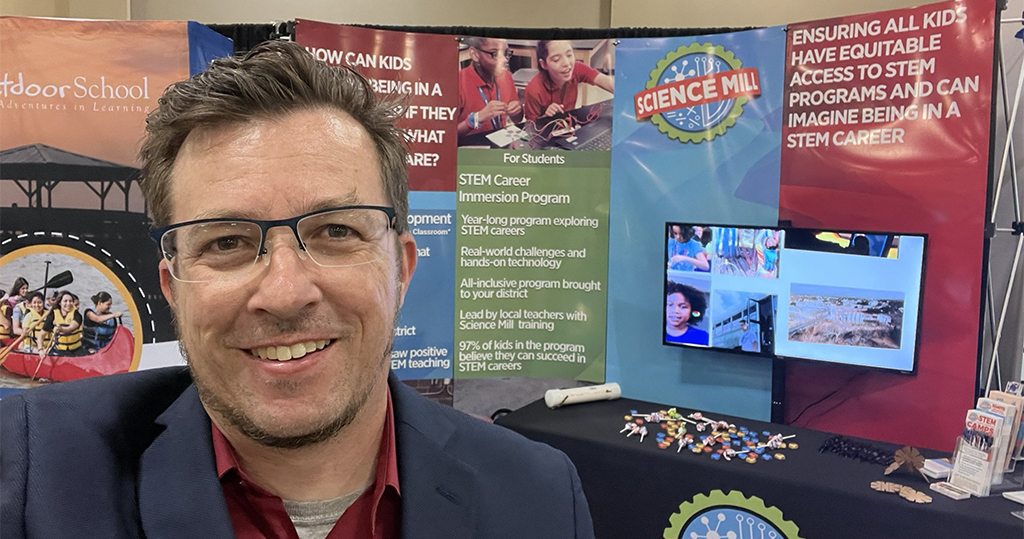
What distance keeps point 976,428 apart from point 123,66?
344 cm

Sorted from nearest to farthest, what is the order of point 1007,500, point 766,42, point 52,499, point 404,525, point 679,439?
point 52,499
point 404,525
point 1007,500
point 679,439
point 766,42

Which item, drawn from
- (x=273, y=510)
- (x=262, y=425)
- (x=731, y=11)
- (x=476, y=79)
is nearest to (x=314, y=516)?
(x=273, y=510)

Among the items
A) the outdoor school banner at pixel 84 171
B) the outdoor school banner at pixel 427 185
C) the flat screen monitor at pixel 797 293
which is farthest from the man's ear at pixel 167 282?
the flat screen monitor at pixel 797 293

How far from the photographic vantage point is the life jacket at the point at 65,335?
2.52 m

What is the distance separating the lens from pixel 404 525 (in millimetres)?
1009

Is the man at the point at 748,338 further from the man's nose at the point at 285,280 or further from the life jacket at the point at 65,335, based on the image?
the life jacket at the point at 65,335

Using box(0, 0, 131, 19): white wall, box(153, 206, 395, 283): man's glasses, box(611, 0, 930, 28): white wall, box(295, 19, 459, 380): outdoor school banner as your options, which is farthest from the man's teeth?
box(0, 0, 131, 19): white wall

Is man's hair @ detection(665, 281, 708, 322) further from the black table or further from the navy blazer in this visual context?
the navy blazer

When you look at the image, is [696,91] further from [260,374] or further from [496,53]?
[260,374]

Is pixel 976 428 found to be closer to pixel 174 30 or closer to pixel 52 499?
pixel 52 499

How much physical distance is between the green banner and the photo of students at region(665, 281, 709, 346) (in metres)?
0.40

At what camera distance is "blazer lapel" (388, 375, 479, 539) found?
1029 millimetres

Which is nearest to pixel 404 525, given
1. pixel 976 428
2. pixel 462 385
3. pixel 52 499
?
pixel 52 499

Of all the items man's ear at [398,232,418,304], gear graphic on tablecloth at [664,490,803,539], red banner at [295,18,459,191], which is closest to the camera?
man's ear at [398,232,418,304]
